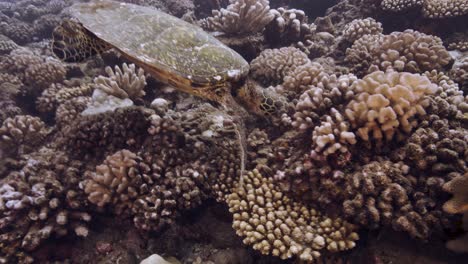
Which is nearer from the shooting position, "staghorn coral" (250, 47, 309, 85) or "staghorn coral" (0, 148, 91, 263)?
"staghorn coral" (0, 148, 91, 263)

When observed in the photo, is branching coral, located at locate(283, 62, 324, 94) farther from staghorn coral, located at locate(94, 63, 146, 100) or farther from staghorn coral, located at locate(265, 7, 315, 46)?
staghorn coral, located at locate(94, 63, 146, 100)

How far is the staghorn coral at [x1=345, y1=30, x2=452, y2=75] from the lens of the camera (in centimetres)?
392

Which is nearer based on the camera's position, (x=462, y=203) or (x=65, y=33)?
(x=462, y=203)

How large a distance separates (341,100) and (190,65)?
1908 millimetres

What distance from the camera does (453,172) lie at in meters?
2.49

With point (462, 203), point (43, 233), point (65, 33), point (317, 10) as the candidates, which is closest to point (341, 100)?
point (462, 203)

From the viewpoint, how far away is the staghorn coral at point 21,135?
14.4ft

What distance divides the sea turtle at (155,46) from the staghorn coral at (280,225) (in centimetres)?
129

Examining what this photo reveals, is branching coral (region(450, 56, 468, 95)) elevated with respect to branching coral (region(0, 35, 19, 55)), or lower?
elevated

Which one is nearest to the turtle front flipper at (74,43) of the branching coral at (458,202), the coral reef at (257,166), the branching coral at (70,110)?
the coral reef at (257,166)

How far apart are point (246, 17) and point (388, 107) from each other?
360 cm

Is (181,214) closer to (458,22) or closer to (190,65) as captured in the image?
(190,65)

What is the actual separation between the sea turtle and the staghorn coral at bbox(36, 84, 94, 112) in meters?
1.68

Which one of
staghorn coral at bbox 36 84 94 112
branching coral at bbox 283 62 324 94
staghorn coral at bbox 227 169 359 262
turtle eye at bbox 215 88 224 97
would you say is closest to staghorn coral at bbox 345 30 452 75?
branching coral at bbox 283 62 324 94
